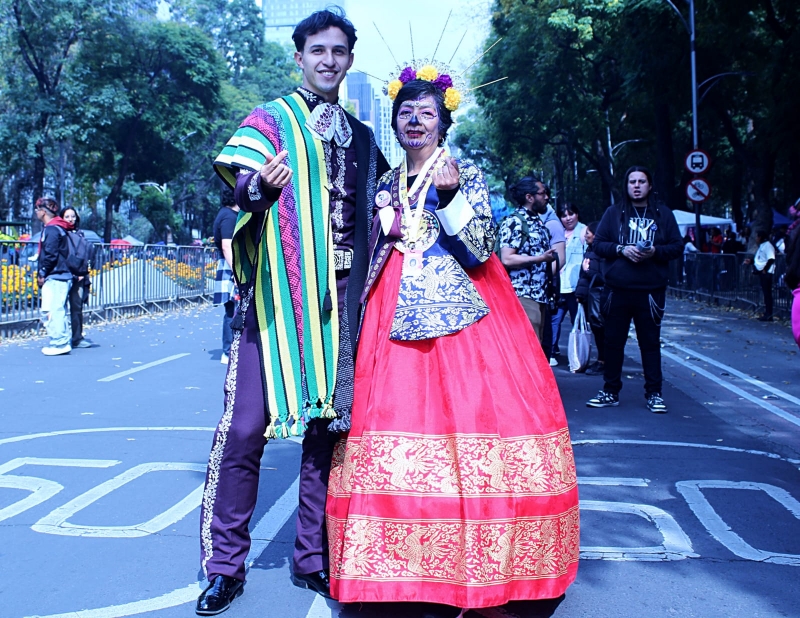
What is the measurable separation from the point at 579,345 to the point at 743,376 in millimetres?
2152

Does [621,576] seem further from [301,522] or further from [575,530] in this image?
[301,522]

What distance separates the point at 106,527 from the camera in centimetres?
439

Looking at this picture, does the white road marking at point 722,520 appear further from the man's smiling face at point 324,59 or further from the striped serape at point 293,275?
the man's smiling face at point 324,59

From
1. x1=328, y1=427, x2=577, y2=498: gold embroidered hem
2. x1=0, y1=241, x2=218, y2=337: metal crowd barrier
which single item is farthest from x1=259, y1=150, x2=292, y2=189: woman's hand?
x1=0, y1=241, x2=218, y2=337: metal crowd barrier

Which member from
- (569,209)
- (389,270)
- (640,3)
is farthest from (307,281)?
(640,3)

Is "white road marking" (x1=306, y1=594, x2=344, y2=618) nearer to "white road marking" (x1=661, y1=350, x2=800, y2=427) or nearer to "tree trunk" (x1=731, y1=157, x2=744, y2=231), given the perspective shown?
"white road marking" (x1=661, y1=350, x2=800, y2=427)

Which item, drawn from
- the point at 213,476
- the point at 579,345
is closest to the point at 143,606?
the point at 213,476

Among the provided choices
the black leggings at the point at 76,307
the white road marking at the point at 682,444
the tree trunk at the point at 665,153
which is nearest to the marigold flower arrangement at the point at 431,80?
the white road marking at the point at 682,444

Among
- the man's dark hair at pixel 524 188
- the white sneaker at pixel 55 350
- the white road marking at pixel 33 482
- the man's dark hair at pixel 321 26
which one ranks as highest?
the man's dark hair at pixel 321 26

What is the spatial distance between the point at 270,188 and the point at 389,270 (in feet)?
1.88

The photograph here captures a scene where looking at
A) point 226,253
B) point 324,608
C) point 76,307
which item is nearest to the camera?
point 324,608

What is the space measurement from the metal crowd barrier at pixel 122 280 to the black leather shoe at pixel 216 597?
10.7m

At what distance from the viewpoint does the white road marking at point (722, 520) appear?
4004 millimetres

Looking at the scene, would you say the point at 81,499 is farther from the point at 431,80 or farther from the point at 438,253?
the point at 431,80
